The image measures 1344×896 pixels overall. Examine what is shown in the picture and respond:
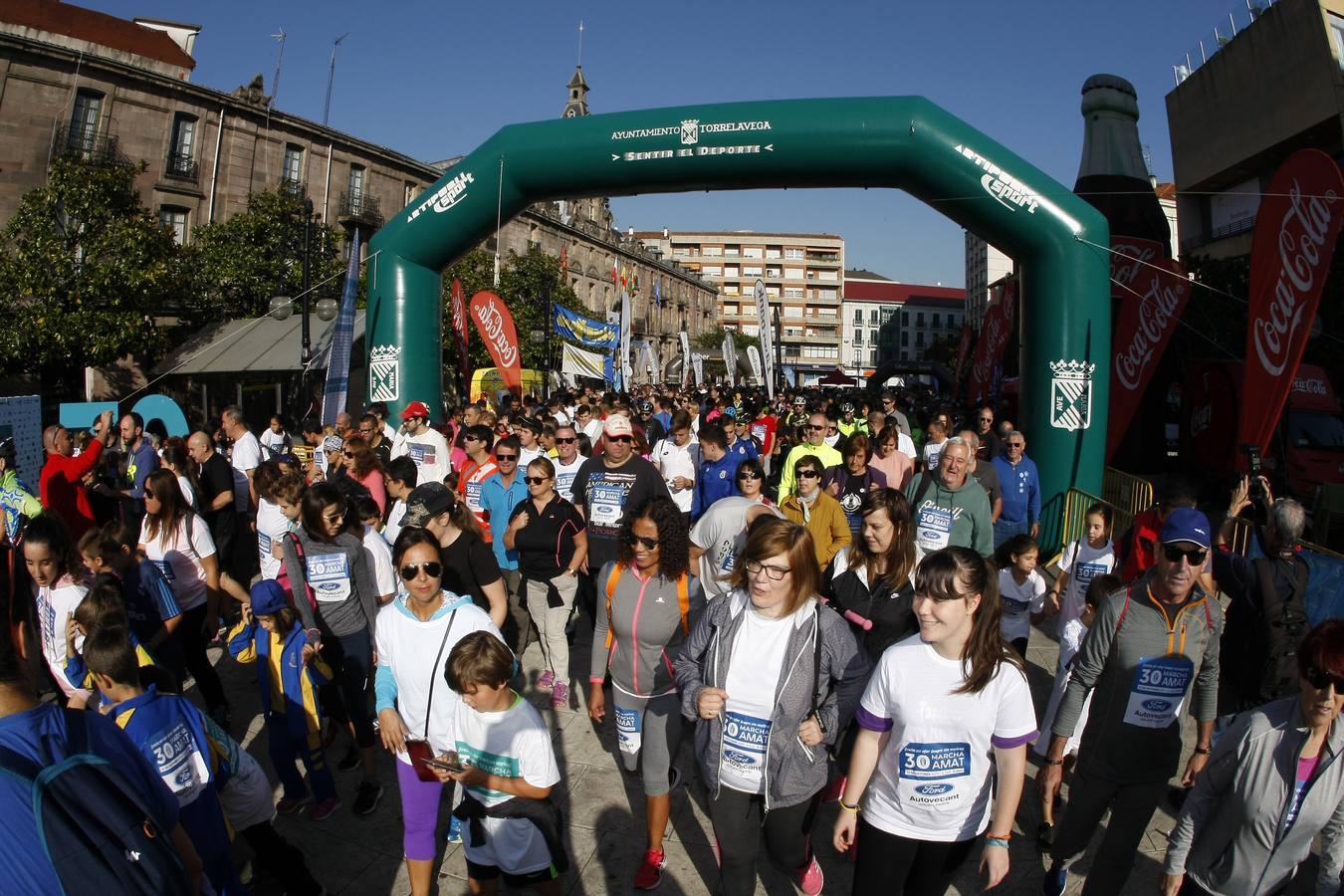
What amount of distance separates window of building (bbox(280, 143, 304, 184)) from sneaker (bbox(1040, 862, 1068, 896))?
96.2 feet

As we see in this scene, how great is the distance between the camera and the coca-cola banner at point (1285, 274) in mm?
6188

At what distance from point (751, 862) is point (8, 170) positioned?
86.7 ft

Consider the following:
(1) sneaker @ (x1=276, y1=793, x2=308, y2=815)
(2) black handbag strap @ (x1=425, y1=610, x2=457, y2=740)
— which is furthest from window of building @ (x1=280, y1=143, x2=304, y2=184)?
(2) black handbag strap @ (x1=425, y1=610, x2=457, y2=740)

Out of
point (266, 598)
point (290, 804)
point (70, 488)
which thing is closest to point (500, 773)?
point (266, 598)

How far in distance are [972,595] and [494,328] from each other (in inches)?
483

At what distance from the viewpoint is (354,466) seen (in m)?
6.38

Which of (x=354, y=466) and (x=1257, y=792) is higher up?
(x=354, y=466)

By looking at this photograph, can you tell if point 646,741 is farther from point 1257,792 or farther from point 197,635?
point 197,635

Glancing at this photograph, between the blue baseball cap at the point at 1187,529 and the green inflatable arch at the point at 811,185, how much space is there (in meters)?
7.01

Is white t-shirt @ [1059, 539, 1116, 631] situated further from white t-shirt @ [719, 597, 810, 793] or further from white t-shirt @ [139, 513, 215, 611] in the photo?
white t-shirt @ [139, 513, 215, 611]

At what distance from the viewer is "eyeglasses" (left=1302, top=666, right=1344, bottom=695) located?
2.31 m

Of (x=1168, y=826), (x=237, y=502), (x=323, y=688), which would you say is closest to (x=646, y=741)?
(x=323, y=688)

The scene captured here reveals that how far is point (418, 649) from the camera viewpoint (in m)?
3.27

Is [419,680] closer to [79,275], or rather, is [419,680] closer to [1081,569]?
[1081,569]
